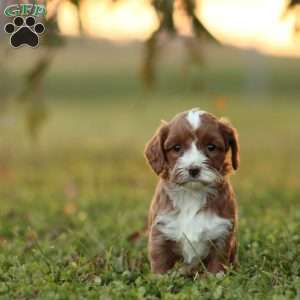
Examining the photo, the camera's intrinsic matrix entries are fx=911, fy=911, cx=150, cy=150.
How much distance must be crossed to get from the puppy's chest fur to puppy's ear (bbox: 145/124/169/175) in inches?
6.6

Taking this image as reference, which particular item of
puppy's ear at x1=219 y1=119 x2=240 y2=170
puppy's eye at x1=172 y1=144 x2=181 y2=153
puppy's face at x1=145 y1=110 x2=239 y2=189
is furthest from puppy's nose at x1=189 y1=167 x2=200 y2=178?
puppy's ear at x1=219 y1=119 x2=240 y2=170

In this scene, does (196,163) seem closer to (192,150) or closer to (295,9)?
(192,150)

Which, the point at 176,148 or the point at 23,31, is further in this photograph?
the point at 23,31

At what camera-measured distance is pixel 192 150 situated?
19.4ft

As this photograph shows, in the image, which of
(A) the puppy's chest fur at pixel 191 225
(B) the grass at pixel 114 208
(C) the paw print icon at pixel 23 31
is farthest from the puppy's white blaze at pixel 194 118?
(C) the paw print icon at pixel 23 31

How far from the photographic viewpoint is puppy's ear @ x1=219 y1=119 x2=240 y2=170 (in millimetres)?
6211

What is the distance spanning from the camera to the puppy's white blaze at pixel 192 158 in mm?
5832

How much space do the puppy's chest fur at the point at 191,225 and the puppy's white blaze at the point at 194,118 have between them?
0.45 metres

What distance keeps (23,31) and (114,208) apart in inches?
146

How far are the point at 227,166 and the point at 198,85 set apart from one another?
2.74 meters

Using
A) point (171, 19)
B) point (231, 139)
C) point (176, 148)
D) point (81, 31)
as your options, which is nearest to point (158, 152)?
point (176, 148)

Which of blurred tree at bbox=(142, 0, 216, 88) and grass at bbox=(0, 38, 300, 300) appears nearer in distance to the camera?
grass at bbox=(0, 38, 300, 300)

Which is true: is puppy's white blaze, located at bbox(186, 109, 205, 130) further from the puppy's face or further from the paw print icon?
the paw print icon

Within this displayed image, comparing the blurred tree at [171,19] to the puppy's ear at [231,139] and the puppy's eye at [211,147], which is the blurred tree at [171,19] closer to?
the puppy's ear at [231,139]
